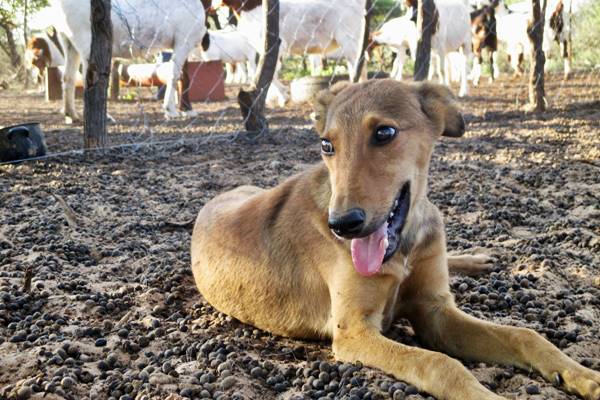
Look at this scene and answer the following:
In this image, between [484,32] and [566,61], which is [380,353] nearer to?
[566,61]

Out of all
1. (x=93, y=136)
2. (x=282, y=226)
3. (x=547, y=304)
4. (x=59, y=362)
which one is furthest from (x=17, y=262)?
(x=93, y=136)

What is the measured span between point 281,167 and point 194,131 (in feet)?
10.1

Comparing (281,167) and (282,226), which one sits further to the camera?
(281,167)

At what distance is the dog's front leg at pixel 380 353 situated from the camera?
2.36 metres

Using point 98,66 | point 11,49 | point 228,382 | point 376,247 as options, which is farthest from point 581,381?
point 11,49

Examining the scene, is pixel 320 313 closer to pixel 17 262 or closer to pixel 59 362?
pixel 59 362

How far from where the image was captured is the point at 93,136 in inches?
296

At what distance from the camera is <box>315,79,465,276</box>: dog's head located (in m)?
2.58

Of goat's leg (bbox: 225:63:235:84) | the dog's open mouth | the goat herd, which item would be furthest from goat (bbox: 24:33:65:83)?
the dog's open mouth

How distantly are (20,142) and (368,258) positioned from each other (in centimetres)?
562

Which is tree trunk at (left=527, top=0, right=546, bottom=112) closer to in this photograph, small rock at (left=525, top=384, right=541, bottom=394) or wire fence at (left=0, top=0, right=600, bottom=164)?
wire fence at (left=0, top=0, right=600, bottom=164)

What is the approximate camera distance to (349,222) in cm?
248

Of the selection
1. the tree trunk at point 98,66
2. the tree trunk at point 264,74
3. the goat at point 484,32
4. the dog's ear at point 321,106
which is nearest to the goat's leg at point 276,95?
the tree trunk at point 264,74

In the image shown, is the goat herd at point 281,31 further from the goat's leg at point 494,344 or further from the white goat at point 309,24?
the goat's leg at point 494,344
